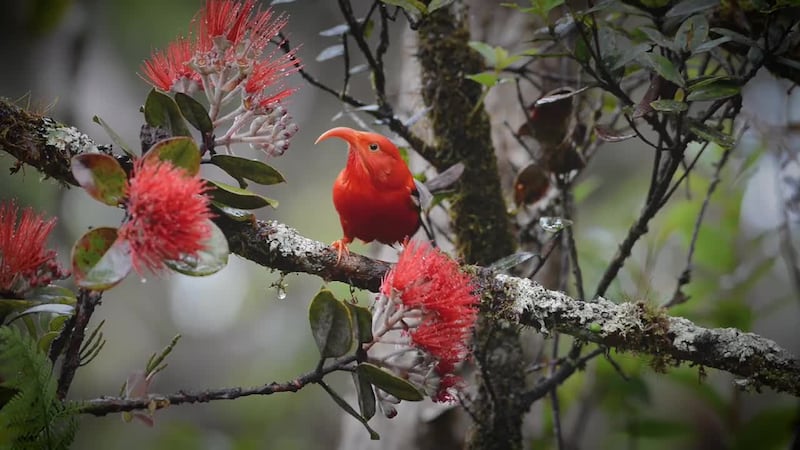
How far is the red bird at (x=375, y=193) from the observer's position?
1.49m

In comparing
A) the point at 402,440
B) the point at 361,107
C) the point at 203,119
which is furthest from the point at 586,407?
the point at 203,119

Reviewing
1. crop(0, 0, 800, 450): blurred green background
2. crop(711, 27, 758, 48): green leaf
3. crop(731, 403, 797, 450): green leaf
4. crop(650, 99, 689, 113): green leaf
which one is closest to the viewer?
crop(650, 99, 689, 113): green leaf

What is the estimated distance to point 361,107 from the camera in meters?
1.61

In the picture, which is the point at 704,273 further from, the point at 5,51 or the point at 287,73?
the point at 5,51

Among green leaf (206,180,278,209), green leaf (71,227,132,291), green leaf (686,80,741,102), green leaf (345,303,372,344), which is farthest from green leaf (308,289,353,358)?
green leaf (686,80,741,102)

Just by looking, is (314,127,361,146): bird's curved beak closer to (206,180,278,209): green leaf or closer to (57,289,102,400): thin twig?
(206,180,278,209): green leaf

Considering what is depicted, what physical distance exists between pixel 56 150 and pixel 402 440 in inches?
58.1

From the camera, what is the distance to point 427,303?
0.95 m

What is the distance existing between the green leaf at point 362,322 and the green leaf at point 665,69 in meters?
0.68

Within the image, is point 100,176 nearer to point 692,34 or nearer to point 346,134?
point 346,134

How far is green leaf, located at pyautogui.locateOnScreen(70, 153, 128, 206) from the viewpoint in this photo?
0.80 meters

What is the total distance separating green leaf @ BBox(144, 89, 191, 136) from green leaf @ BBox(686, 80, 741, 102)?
35.5 inches

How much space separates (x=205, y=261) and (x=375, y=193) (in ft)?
2.44

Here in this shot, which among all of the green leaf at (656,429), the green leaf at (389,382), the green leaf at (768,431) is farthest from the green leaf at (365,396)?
the green leaf at (768,431)
